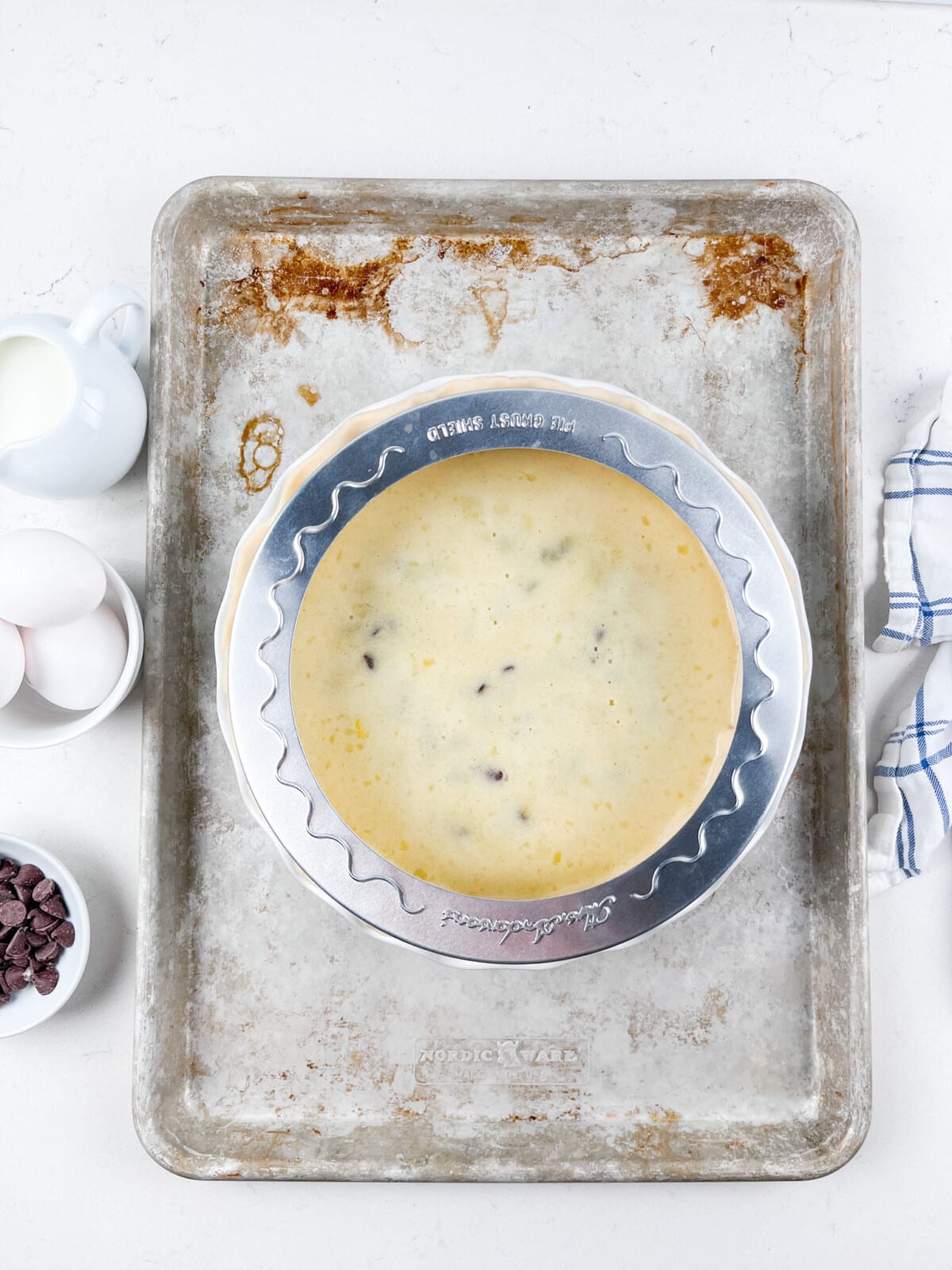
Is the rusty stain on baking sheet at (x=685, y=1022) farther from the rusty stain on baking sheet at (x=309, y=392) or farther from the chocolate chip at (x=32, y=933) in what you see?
the rusty stain on baking sheet at (x=309, y=392)

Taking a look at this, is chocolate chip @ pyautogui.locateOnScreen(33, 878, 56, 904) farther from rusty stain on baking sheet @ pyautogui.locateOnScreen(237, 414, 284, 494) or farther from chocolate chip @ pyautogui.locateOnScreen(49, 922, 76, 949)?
rusty stain on baking sheet @ pyautogui.locateOnScreen(237, 414, 284, 494)

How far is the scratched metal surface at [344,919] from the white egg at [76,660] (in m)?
0.04

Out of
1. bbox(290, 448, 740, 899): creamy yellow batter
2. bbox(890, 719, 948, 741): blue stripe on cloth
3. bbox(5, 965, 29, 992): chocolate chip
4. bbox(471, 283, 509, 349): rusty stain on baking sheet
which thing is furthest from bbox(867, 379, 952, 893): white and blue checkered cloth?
bbox(5, 965, 29, 992): chocolate chip

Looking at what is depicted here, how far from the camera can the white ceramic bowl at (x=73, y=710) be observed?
87cm

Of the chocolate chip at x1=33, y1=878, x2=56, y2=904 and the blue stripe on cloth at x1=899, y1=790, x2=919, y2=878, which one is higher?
the blue stripe on cloth at x1=899, y1=790, x2=919, y2=878

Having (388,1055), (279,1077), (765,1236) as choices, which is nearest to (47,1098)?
(279,1077)

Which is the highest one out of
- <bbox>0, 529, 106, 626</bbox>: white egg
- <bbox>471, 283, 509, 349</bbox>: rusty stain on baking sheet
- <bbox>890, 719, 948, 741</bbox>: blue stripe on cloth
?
<bbox>471, 283, 509, 349</bbox>: rusty stain on baking sheet

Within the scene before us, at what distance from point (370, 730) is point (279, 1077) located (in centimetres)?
37

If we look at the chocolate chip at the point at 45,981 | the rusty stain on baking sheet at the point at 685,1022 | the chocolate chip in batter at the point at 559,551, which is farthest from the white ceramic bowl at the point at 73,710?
the rusty stain on baking sheet at the point at 685,1022

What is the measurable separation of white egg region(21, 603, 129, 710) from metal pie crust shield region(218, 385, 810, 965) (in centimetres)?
15

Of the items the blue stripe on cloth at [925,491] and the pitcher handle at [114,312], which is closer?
the pitcher handle at [114,312]

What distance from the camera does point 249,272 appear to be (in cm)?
94

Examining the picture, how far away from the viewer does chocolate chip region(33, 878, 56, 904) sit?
0.91 m

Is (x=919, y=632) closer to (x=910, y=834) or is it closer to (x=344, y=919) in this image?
(x=910, y=834)
